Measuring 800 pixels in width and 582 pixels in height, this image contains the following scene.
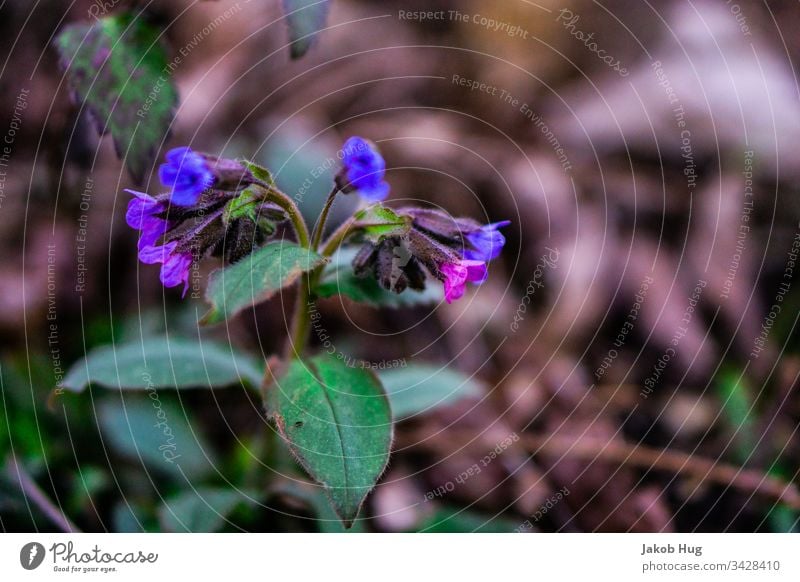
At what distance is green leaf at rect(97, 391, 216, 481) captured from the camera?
4.44 ft

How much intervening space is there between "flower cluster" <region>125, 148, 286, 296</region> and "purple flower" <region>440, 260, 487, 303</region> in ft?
0.80

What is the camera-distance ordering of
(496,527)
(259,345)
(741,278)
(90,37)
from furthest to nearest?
1. (741,278)
2. (259,345)
3. (496,527)
4. (90,37)

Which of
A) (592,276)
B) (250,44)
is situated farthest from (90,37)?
(592,276)

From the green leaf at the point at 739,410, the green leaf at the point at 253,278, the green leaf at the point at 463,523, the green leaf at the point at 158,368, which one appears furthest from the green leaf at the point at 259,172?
the green leaf at the point at 739,410

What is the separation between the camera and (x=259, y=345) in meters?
1.54

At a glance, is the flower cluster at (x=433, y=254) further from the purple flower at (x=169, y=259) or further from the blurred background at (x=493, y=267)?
the blurred background at (x=493, y=267)

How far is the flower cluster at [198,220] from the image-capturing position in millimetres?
921

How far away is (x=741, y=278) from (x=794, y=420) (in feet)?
1.26

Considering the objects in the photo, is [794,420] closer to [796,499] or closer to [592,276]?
[796,499]

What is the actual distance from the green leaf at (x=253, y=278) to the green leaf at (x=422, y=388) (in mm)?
542

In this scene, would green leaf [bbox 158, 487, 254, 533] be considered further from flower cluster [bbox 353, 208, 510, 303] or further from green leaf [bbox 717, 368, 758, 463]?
green leaf [bbox 717, 368, 758, 463]

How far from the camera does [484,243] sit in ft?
3.33

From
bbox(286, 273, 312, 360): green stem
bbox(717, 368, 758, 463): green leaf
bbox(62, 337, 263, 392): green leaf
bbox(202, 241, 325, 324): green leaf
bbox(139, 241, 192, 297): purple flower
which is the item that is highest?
bbox(139, 241, 192, 297): purple flower

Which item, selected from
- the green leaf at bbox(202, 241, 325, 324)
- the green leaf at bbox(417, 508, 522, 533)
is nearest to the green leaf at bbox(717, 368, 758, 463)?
the green leaf at bbox(417, 508, 522, 533)
